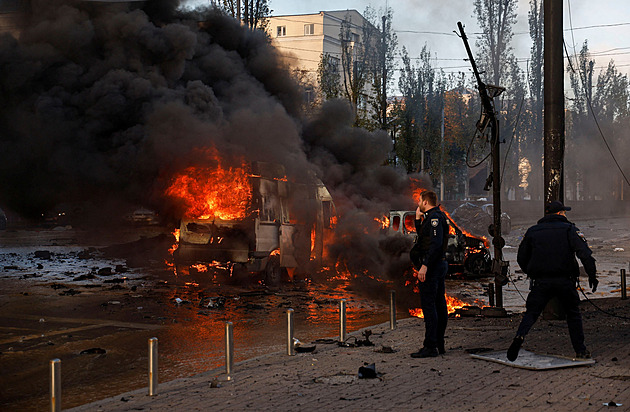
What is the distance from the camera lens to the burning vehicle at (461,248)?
1827 cm

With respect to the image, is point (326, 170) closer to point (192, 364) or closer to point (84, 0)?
point (84, 0)

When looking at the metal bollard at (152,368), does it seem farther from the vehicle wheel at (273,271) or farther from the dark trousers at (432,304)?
the vehicle wheel at (273,271)

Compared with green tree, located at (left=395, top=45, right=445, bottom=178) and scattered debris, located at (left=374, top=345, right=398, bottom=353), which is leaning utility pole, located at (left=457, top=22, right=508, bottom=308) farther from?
green tree, located at (left=395, top=45, right=445, bottom=178)

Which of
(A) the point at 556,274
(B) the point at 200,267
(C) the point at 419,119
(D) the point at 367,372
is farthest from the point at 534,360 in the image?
(C) the point at 419,119

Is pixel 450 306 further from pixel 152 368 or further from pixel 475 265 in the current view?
pixel 152 368

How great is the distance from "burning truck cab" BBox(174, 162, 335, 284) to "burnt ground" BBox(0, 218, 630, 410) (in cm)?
66

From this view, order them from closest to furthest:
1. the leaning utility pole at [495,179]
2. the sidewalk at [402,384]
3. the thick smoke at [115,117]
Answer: the sidewalk at [402,384] < the leaning utility pole at [495,179] < the thick smoke at [115,117]

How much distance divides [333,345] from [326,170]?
18376 mm

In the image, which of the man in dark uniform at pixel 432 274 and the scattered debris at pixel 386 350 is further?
the scattered debris at pixel 386 350

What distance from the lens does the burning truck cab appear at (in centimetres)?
1469

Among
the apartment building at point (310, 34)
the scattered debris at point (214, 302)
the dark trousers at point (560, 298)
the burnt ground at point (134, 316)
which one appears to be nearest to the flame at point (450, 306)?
the burnt ground at point (134, 316)

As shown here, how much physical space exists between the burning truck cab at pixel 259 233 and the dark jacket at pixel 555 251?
8.28 m

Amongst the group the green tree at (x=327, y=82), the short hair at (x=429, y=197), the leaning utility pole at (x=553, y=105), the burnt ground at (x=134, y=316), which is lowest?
the burnt ground at (x=134, y=316)

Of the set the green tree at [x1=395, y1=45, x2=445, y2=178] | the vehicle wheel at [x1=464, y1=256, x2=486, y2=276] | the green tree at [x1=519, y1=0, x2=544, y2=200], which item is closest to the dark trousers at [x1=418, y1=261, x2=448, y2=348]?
the vehicle wheel at [x1=464, y1=256, x2=486, y2=276]
